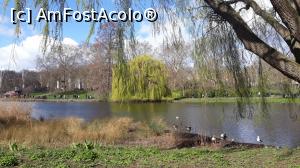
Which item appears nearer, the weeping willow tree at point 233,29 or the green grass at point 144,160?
the weeping willow tree at point 233,29

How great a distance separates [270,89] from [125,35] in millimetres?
3413

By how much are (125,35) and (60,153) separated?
129 inches

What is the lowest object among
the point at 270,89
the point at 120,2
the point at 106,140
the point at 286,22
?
the point at 106,140

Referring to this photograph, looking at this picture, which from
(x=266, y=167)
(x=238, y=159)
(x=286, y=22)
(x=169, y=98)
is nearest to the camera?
(x=286, y=22)

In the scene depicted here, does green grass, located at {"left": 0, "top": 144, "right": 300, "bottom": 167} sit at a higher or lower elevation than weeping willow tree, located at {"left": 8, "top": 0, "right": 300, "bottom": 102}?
lower

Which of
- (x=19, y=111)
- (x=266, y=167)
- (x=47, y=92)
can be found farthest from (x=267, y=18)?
(x=47, y=92)

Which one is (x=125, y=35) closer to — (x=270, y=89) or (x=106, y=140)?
(x=270, y=89)

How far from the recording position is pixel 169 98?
37.7 meters

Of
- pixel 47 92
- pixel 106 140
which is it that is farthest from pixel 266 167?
pixel 47 92

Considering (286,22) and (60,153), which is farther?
(60,153)

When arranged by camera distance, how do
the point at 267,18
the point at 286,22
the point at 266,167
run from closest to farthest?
the point at 286,22, the point at 267,18, the point at 266,167

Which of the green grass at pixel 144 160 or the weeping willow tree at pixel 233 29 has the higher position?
the weeping willow tree at pixel 233 29

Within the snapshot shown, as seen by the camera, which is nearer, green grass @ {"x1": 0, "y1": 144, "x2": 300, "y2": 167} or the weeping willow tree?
the weeping willow tree

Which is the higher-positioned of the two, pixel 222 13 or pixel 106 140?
pixel 222 13
